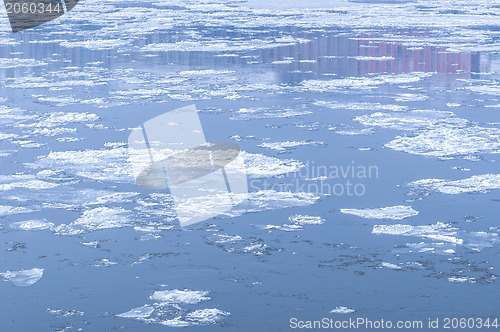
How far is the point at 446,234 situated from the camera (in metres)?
5.37

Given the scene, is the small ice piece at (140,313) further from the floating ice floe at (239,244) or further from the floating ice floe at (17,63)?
the floating ice floe at (17,63)

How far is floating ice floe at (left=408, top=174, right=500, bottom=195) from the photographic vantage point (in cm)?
628

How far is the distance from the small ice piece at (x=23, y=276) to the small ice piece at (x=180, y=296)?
0.75 m

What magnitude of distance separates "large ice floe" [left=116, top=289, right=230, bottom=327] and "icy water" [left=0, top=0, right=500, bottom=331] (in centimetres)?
1

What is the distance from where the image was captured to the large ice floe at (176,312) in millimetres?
4211

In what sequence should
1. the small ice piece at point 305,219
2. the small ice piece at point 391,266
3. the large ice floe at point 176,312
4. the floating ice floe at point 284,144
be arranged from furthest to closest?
the floating ice floe at point 284,144, the small ice piece at point 305,219, the small ice piece at point 391,266, the large ice floe at point 176,312

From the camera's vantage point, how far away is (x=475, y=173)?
22.1 feet

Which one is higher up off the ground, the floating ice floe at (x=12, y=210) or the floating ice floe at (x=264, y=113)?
the floating ice floe at (x=12, y=210)

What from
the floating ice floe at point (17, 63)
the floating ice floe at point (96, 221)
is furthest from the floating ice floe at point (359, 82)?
the floating ice floe at point (96, 221)

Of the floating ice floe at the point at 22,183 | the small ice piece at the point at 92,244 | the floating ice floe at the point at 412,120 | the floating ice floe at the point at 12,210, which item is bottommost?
the floating ice floe at the point at 412,120

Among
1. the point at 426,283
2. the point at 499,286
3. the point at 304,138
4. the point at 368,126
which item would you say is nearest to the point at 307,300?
the point at 426,283

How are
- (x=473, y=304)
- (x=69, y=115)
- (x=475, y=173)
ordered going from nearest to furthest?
(x=473, y=304) < (x=475, y=173) < (x=69, y=115)

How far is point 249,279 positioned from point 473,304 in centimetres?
123

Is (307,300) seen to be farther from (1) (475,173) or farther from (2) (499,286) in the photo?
(1) (475,173)
